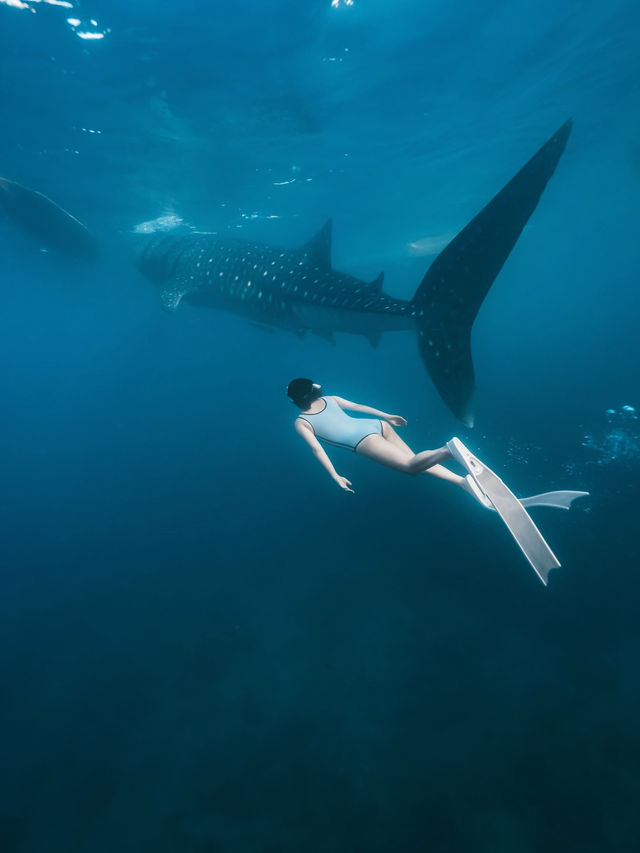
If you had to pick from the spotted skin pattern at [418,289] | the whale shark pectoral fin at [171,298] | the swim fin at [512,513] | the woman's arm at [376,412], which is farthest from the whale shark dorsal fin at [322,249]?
the swim fin at [512,513]

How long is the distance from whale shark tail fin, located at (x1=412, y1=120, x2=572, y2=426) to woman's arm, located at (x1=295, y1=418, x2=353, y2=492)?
1.91 meters

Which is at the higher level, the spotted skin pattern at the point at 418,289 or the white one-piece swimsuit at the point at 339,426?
the spotted skin pattern at the point at 418,289

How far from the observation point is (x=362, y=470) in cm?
1109

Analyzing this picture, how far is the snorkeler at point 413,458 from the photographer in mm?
3517

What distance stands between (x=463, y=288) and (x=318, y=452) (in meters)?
3.38

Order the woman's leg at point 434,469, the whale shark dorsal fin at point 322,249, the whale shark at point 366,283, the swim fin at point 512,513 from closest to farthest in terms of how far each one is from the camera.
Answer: the swim fin at point 512,513
the woman's leg at point 434,469
the whale shark at point 366,283
the whale shark dorsal fin at point 322,249

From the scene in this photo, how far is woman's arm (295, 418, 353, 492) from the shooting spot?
14.1 ft

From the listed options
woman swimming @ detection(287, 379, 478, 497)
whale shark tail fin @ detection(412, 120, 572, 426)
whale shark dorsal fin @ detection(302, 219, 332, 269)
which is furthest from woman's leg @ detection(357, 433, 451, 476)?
whale shark dorsal fin @ detection(302, 219, 332, 269)

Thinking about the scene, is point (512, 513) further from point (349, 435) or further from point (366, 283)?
point (366, 283)

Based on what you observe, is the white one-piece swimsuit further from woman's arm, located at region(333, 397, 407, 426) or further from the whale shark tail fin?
the whale shark tail fin

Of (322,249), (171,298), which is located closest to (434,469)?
(322,249)

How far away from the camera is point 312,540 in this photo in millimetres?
9094

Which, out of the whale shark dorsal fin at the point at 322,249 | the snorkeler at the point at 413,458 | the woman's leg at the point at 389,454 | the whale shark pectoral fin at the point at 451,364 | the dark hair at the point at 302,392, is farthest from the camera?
the whale shark dorsal fin at the point at 322,249

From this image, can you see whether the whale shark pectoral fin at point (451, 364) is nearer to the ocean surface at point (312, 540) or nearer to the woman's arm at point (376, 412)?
the woman's arm at point (376, 412)
